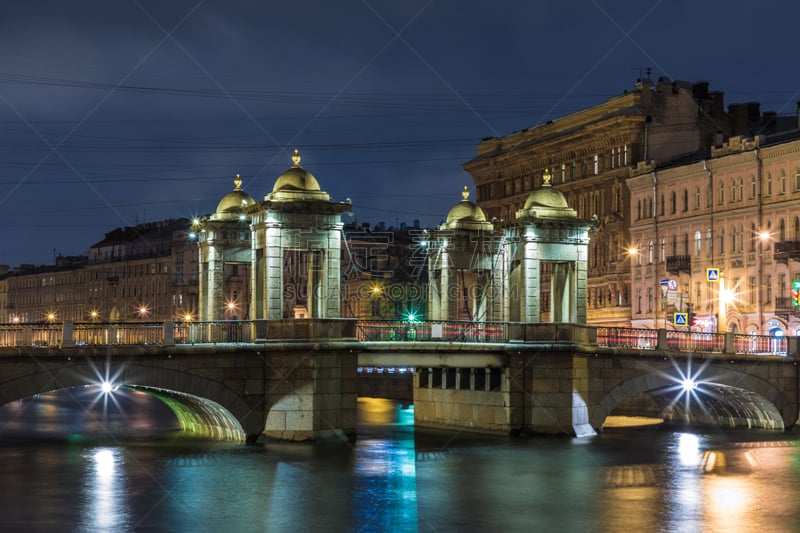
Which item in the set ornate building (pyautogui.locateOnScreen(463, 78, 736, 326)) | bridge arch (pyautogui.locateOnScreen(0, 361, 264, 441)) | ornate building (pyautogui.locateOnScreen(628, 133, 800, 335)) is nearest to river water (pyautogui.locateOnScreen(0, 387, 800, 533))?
bridge arch (pyautogui.locateOnScreen(0, 361, 264, 441))

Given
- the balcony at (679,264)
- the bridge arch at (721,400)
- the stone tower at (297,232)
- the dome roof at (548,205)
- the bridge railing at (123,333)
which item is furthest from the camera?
the balcony at (679,264)

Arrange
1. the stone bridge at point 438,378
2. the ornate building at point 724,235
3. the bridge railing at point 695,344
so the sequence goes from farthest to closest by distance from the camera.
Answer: the ornate building at point 724,235 → the bridge railing at point 695,344 → the stone bridge at point 438,378

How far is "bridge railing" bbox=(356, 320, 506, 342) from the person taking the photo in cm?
6316

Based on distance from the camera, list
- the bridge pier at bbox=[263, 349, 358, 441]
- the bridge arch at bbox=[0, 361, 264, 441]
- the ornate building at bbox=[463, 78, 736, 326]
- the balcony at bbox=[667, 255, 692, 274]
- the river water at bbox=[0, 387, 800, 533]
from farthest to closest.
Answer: the ornate building at bbox=[463, 78, 736, 326] → the balcony at bbox=[667, 255, 692, 274] → the bridge pier at bbox=[263, 349, 358, 441] → the bridge arch at bbox=[0, 361, 264, 441] → the river water at bbox=[0, 387, 800, 533]

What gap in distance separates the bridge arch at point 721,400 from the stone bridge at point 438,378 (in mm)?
77

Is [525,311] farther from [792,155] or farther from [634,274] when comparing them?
[634,274]

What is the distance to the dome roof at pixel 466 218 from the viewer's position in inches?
2837

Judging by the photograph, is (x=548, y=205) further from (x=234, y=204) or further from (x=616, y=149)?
(x=616, y=149)

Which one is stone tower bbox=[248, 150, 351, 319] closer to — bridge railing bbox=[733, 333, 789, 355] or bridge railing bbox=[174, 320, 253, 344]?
bridge railing bbox=[174, 320, 253, 344]

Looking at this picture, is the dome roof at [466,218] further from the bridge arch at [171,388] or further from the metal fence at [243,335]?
the bridge arch at [171,388]

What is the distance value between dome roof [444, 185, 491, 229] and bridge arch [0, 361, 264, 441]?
15.3 metres

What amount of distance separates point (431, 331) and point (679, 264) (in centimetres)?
3859

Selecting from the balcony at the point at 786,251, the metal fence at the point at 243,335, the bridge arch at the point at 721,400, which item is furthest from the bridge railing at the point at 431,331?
the balcony at the point at 786,251

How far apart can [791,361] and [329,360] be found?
946 inches
